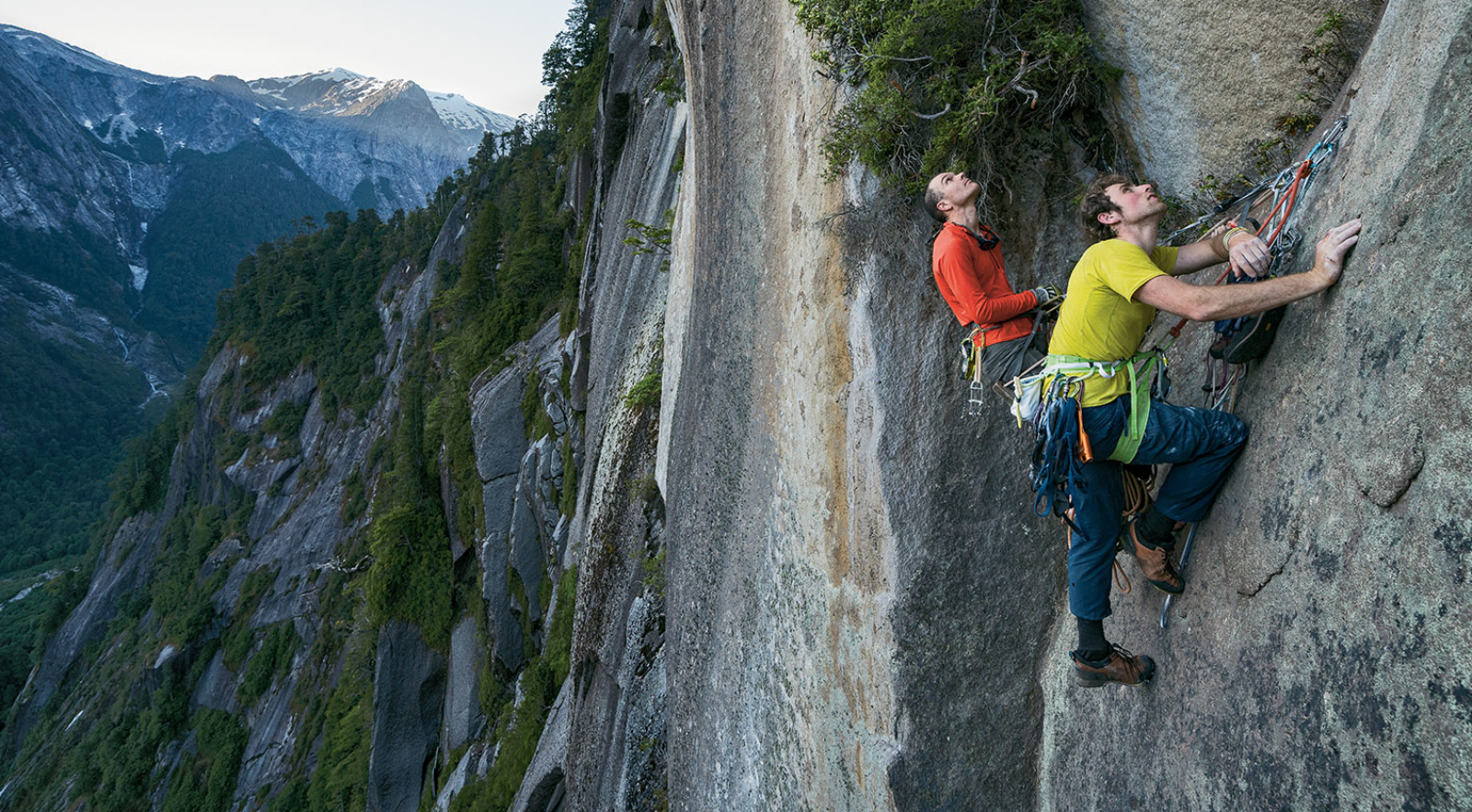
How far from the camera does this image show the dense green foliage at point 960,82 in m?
4.21

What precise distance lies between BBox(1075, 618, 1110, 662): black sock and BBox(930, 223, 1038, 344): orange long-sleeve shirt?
146 cm

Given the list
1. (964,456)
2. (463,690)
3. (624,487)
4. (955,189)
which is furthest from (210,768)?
(955,189)

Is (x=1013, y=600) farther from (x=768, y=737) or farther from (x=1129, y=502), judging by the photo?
(x=768, y=737)

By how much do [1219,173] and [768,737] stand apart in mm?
4948

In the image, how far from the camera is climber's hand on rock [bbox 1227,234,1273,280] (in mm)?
2930

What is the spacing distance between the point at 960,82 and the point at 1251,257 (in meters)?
2.14

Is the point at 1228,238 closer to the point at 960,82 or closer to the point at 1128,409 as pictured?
the point at 1128,409

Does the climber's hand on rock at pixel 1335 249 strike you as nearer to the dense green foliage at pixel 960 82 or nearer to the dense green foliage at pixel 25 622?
the dense green foliage at pixel 960 82

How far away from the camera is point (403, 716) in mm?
23781

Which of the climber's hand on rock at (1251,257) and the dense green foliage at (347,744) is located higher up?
the climber's hand on rock at (1251,257)

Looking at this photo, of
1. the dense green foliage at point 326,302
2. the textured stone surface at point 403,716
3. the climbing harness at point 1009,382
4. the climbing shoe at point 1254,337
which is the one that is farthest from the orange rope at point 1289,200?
the dense green foliage at point 326,302

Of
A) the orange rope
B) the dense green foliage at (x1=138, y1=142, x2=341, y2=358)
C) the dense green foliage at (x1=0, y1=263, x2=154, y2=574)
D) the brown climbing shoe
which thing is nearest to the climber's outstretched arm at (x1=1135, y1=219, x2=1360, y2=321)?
the orange rope

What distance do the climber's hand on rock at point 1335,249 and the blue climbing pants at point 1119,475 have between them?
71cm

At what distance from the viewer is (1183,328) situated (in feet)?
12.5
